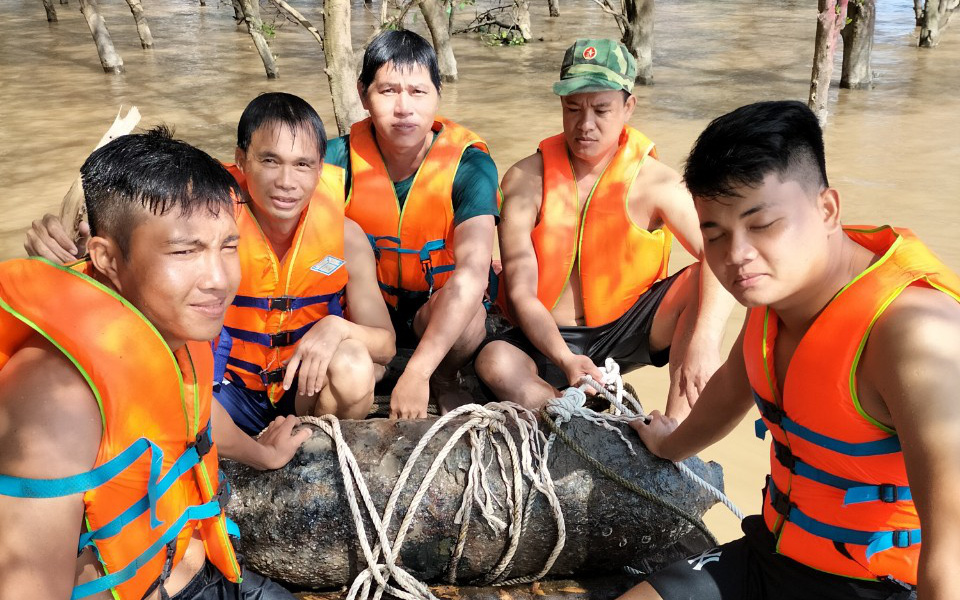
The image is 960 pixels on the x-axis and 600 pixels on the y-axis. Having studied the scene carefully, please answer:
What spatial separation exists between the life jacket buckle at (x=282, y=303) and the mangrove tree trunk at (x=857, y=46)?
9.45 metres

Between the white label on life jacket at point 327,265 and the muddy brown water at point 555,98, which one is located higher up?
the white label on life jacket at point 327,265

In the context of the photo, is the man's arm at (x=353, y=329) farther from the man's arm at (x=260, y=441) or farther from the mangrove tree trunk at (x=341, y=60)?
the mangrove tree trunk at (x=341, y=60)

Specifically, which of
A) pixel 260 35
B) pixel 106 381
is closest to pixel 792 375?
pixel 106 381

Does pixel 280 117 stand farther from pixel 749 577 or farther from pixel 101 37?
pixel 101 37

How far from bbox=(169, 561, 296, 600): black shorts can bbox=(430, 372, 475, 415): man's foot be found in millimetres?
1269

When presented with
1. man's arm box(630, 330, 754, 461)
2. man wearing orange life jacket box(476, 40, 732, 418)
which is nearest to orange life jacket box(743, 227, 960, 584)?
man's arm box(630, 330, 754, 461)

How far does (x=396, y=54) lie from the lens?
3779 mm

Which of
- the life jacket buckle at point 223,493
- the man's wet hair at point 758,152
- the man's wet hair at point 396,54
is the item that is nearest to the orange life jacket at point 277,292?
the man's wet hair at point 396,54

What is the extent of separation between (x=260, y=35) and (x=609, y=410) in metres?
10.1

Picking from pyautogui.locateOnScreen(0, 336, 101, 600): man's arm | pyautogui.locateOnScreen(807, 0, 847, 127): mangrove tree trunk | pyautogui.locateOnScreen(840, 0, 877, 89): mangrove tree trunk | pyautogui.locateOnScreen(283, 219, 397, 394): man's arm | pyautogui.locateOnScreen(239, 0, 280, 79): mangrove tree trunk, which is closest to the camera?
pyautogui.locateOnScreen(0, 336, 101, 600): man's arm

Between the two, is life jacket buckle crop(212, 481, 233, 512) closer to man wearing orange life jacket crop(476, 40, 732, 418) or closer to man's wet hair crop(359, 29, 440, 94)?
man wearing orange life jacket crop(476, 40, 732, 418)

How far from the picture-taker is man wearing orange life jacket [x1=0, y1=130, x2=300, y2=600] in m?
1.89

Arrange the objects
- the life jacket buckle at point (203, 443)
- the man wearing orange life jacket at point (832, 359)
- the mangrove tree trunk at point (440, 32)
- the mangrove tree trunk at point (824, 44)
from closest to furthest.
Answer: the man wearing orange life jacket at point (832, 359), the life jacket buckle at point (203, 443), the mangrove tree trunk at point (824, 44), the mangrove tree trunk at point (440, 32)

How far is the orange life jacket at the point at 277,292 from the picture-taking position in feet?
11.1
